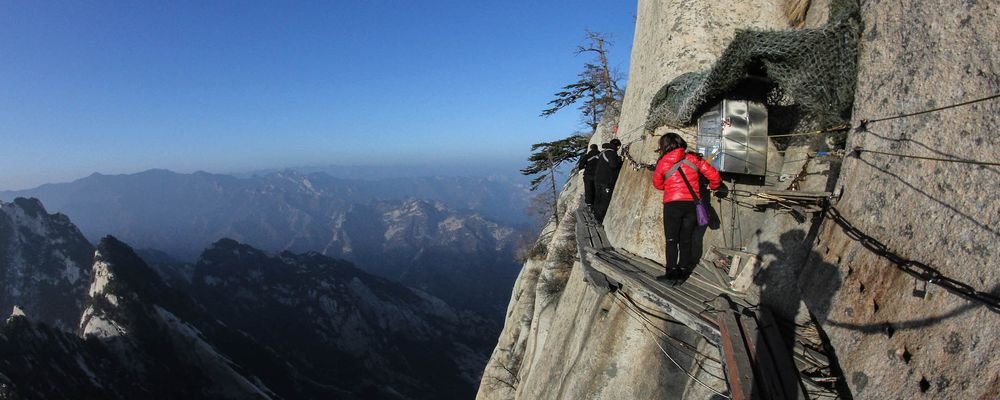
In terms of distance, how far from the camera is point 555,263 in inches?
752

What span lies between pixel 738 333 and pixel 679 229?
232 centimetres

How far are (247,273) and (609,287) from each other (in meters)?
183

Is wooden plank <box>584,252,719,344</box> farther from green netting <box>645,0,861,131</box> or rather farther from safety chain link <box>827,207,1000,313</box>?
green netting <box>645,0,861,131</box>

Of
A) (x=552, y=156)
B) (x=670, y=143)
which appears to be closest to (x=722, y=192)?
(x=670, y=143)

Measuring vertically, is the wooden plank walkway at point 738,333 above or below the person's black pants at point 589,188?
below

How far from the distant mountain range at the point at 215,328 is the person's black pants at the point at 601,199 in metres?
72.1

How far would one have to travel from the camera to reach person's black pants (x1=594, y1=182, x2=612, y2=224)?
42.7 feet

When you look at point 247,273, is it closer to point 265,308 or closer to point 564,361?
point 265,308

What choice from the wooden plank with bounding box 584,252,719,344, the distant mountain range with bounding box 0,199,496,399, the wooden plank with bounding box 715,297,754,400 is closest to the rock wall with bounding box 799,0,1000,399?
the wooden plank with bounding box 715,297,754,400

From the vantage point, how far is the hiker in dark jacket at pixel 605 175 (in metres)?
12.1

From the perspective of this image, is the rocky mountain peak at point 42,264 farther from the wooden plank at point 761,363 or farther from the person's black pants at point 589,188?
the wooden plank at point 761,363

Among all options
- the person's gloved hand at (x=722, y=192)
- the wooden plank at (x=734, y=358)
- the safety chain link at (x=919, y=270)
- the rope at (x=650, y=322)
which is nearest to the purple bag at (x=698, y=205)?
the person's gloved hand at (x=722, y=192)

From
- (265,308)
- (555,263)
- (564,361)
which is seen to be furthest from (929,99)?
(265,308)

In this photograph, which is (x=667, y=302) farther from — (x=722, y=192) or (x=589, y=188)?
(x=589, y=188)
